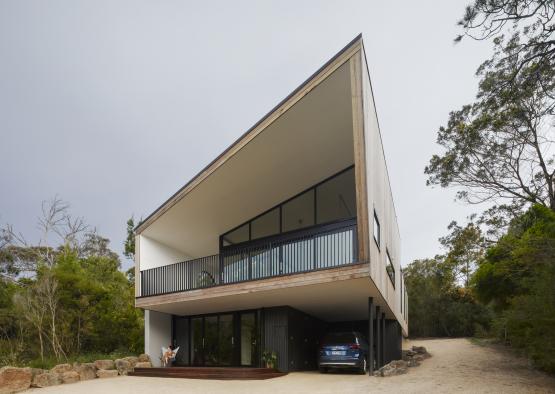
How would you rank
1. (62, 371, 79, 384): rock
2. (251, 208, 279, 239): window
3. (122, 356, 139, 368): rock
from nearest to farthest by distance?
(62, 371, 79, 384): rock, (122, 356, 139, 368): rock, (251, 208, 279, 239): window

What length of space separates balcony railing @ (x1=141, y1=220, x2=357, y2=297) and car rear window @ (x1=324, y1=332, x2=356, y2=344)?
8.67 feet

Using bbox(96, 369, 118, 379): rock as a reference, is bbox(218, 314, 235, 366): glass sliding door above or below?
above

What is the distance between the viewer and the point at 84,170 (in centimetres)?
2473

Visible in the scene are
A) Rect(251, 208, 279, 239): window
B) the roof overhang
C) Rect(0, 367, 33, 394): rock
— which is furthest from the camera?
Rect(251, 208, 279, 239): window

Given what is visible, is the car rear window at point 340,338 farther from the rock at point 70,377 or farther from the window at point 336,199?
the rock at point 70,377

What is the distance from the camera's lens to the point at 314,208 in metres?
15.6

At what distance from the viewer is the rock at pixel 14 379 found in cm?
1129

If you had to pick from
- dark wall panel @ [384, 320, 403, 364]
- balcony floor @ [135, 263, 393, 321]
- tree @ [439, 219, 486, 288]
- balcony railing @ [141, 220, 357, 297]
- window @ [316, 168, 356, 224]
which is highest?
window @ [316, 168, 356, 224]

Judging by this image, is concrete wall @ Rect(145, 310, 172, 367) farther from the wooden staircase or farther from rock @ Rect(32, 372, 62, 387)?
rock @ Rect(32, 372, 62, 387)

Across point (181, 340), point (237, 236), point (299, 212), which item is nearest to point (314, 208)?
point (299, 212)

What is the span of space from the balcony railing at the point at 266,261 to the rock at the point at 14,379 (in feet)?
14.5

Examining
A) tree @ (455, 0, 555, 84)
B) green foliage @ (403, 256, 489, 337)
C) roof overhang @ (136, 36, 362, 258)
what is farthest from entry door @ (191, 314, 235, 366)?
green foliage @ (403, 256, 489, 337)

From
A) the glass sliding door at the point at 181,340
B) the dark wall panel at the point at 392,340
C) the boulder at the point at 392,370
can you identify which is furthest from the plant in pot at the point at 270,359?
the dark wall panel at the point at 392,340

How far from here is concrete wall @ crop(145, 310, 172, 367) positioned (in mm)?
15922
